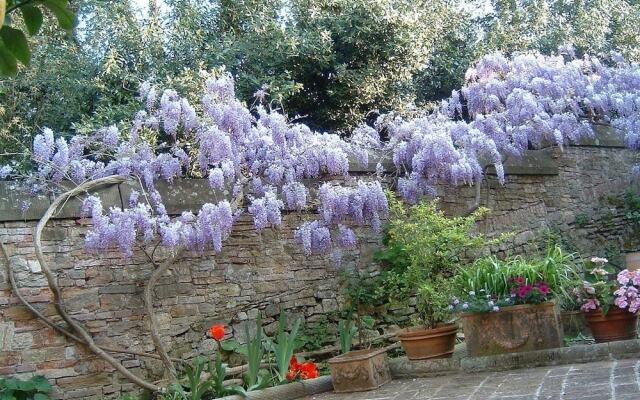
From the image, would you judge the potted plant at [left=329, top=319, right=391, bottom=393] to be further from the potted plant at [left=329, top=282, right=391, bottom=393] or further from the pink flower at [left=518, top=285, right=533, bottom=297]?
the pink flower at [left=518, top=285, right=533, bottom=297]

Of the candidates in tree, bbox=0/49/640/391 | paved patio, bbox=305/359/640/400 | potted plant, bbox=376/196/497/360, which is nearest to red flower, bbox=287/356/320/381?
paved patio, bbox=305/359/640/400

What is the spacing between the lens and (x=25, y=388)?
15.0 feet

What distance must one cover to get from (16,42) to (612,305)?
4.56 m

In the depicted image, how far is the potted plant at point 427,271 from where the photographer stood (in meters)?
5.18

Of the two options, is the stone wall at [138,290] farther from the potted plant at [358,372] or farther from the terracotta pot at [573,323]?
the terracotta pot at [573,323]

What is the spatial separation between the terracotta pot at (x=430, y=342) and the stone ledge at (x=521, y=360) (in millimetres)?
58

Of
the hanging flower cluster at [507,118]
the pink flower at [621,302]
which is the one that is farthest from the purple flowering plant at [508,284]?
the hanging flower cluster at [507,118]

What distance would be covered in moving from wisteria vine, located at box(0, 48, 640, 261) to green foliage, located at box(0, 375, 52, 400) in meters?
0.99

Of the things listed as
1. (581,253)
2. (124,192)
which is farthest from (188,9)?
(581,253)

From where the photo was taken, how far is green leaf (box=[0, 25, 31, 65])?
93 cm

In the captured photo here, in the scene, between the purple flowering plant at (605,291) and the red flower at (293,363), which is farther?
the red flower at (293,363)

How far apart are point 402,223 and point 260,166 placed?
4.17 ft

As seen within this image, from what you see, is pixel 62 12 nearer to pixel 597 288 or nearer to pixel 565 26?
pixel 597 288

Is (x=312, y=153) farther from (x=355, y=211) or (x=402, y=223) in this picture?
(x=402, y=223)
